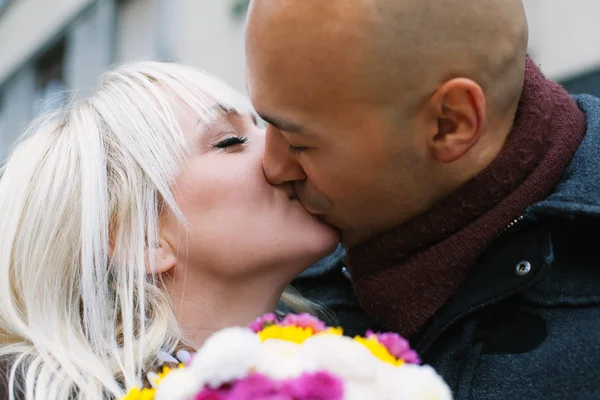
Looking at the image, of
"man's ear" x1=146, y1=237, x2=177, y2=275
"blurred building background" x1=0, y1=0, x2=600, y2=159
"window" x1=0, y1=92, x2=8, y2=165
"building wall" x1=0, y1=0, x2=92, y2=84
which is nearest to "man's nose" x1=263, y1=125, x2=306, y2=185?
"man's ear" x1=146, y1=237, x2=177, y2=275

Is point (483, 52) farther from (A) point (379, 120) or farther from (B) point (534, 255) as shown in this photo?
(B) point (534, 255)

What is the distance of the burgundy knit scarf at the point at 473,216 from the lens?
1.34 m

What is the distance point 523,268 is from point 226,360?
60 cm

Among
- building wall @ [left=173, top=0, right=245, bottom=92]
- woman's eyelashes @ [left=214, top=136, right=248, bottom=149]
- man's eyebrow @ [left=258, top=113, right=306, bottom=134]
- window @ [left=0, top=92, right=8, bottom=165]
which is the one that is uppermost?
man's eyebrow @ [left=258, top=113, right=306, bottom=134]

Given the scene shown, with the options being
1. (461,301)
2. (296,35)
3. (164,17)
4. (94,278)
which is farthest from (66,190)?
(164,17)

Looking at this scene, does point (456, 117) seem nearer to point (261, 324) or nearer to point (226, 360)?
point (261, 324)

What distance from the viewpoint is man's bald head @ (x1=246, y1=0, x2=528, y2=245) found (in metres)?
1.25

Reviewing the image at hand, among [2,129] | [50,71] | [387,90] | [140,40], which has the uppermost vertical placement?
[387,90]

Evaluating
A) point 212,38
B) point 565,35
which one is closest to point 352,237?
point 565,35

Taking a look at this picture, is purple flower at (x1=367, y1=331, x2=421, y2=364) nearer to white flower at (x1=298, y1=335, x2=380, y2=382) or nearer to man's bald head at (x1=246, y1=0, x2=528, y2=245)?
white flower at (x1=298, y1=335, x2=380, y2=382)

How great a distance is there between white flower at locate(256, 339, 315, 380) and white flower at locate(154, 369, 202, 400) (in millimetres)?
75

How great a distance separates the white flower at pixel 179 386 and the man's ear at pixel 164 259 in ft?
2.19

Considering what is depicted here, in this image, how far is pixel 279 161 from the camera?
151cm

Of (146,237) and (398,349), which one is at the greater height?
(398,349)
